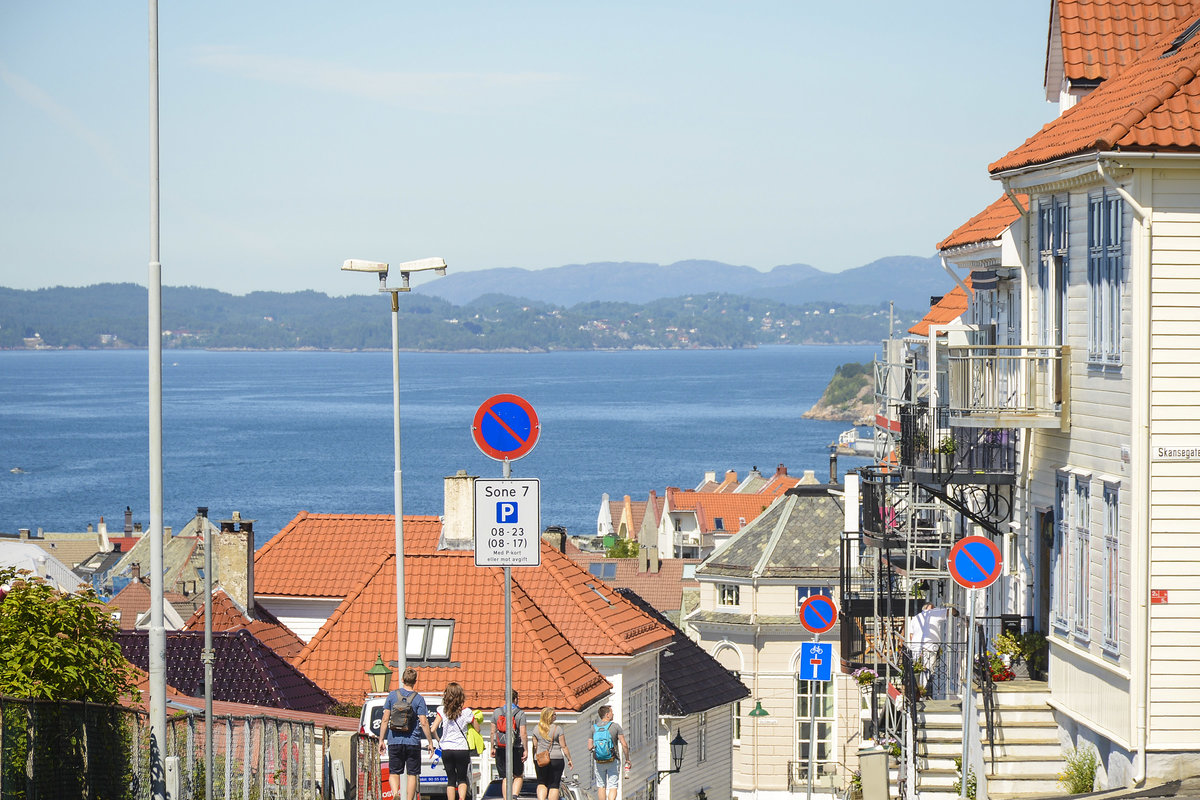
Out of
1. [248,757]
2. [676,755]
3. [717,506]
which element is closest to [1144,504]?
[248,757]

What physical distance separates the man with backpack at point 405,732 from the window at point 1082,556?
7600 millimetres

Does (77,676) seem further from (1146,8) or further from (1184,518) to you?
(1146,8)

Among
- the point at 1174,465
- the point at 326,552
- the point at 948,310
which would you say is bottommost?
the point at 326,552

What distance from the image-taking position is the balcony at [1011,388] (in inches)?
720

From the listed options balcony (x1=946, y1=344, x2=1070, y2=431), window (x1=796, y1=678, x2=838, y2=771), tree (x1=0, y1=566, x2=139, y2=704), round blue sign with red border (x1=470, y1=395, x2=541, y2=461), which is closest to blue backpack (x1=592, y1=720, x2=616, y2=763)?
round blue sign with red border (x1=470, y1=395, x2=541, y2=461)

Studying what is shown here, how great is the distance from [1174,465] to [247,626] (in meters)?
19.4

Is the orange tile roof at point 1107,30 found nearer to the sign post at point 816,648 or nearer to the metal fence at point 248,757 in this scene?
the sign post at point 816,648

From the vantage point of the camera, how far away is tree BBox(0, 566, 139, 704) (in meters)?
13.7

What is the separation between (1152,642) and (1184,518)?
4.35 ft

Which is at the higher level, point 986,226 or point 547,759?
point 986,226

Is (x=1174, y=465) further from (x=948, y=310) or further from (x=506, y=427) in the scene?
(x=948, y=310)

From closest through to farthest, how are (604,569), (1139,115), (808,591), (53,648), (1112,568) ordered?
(53,648), (1139,115), (1112,568), (808,591), (604,569)

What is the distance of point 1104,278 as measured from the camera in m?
17.1

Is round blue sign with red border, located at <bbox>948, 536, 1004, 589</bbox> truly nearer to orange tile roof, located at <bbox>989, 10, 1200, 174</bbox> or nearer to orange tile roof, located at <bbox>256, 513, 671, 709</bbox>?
orange tile roof, located at <bbox>989, 10, 1200, 174</bbox>
